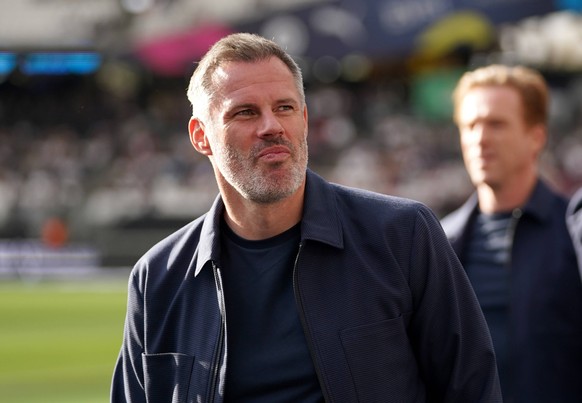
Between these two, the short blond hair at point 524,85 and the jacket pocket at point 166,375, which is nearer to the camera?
the jacket pocket at point 166,375

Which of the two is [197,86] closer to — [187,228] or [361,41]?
[187,228]

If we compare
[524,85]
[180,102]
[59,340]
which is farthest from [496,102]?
[180,102]

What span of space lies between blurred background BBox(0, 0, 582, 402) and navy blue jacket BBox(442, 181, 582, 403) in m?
19.7

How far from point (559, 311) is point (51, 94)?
27.2m

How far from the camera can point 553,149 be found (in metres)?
29.3

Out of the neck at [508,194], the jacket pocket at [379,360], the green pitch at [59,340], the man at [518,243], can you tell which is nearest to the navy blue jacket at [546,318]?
the man at [518,243]

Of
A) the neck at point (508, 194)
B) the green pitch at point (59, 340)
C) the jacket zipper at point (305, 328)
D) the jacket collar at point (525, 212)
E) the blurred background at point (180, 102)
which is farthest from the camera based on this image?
the blurred background at point (180, 102)

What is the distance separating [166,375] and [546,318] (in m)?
1.56

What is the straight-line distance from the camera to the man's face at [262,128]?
2607 millimetres

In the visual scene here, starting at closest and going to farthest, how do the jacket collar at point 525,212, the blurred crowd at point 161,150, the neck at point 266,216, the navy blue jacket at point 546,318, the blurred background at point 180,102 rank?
1. the neck at point 266,216
2. the navy blue jacket at point 546,318
3. the jacket collar at point 525,212
4. the blurred background at point 180,102
5. the blurred crowd at point 161,150

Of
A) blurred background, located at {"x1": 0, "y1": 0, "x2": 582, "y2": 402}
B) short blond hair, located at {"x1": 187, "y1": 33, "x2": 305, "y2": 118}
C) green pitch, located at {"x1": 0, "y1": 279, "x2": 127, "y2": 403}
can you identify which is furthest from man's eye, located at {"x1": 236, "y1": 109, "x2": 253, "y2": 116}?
blurred background, located at {"x1": 0, "y1": 0, "x2": 582, "y2": 402}

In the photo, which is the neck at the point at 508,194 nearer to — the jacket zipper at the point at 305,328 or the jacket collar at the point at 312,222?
the jacket collar at the point at 312,222

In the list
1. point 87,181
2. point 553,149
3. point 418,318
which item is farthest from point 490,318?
point 553,149

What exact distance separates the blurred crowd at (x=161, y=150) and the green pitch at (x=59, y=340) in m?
4.24
